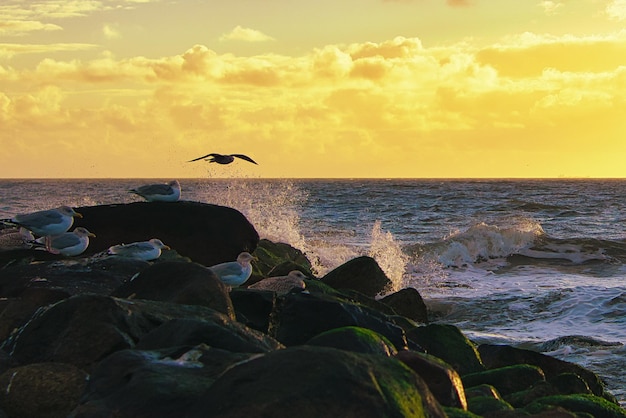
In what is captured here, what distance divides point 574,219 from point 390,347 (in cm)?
3915

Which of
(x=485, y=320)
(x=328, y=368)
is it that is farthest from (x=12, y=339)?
(x=485, y=320)

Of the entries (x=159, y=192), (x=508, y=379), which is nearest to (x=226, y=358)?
(x=508, y=379)

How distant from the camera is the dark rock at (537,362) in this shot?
9.15 m

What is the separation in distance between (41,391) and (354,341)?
2.17 m

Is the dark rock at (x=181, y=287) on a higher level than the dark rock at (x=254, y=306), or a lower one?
higher

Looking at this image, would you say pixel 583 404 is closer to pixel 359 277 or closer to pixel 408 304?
pixel 408 304

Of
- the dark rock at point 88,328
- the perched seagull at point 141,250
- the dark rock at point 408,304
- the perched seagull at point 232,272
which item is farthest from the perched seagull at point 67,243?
the dark rock at point 88,328

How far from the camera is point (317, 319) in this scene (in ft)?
24.6

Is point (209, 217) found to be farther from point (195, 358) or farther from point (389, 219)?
point (389, 219)

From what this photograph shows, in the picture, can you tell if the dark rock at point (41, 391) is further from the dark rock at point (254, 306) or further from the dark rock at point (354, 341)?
the dark rock at point (254, 306)

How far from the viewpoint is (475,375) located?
27.0ft

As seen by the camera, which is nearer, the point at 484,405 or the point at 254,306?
the point at 484,405

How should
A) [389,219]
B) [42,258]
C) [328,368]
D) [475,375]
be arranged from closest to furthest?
[328,368] < [475,375] < [42,258] < [389,219]

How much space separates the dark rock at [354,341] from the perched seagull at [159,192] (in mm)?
8201
